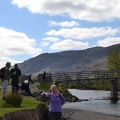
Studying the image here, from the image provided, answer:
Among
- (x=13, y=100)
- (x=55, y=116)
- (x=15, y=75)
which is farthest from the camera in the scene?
(x=15, y=75)

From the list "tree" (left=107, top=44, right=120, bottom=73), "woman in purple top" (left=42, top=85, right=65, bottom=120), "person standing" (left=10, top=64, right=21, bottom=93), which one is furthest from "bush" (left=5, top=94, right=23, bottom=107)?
"tree" (left=107, top=44, right=120, bottom=73)

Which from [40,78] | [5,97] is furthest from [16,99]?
[40,78]

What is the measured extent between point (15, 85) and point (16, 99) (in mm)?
4858

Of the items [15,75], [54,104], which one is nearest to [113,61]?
[15,75]

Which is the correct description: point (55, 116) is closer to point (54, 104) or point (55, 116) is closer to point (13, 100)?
point (54, 104)

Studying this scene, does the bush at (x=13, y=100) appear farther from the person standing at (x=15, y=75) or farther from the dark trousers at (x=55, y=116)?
the dark trousers at (x=55, y=116)

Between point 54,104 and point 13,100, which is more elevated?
point 54,104

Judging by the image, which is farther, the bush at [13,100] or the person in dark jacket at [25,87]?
the person in dark jacket at [25,87]

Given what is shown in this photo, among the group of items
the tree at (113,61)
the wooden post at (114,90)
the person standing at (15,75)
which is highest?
the tree at (113,61)

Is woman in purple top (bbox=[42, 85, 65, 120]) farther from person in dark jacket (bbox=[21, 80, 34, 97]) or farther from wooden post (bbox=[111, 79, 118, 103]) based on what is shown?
wooden post (bbox=[111, 79, 118, 103])

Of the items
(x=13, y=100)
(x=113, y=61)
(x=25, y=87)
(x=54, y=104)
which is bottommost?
(x=13, y=100)

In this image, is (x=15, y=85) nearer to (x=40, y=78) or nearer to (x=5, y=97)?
(x=5, y=97)

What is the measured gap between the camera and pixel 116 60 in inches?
3986

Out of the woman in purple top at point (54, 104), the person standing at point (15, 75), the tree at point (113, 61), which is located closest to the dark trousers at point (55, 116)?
the woman in purple top at point (54, 104)
